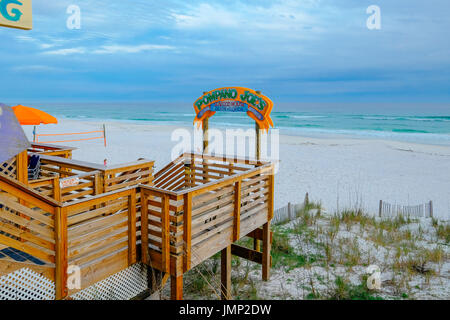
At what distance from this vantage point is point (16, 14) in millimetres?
3145

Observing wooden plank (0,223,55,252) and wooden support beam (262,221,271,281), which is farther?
wooden support beam (262,221,271,281)

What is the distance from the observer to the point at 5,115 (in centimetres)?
326

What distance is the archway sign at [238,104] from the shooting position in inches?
310

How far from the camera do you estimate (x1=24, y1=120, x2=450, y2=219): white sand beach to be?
534 inches

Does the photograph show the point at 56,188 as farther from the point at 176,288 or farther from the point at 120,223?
the point at 176,288

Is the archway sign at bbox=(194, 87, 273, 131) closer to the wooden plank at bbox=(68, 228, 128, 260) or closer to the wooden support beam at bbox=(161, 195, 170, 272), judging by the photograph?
the wooden support beam at bbox=(161, 195, 170, 272)

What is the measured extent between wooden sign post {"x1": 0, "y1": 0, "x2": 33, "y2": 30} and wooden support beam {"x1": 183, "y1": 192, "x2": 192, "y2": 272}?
8.49 ft

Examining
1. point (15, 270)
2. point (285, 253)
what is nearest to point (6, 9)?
point (15, 270)

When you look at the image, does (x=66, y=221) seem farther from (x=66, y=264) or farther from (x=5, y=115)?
(x=5, y=115)

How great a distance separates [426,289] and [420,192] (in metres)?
9.27

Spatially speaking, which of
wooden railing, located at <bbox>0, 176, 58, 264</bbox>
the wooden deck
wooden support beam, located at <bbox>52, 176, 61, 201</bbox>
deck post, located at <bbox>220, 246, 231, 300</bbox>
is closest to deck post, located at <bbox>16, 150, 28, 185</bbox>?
the wooden deck

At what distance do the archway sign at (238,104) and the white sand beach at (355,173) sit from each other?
4821mm

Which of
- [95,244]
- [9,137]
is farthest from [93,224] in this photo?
[9,137]

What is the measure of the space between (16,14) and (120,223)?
2.57m
